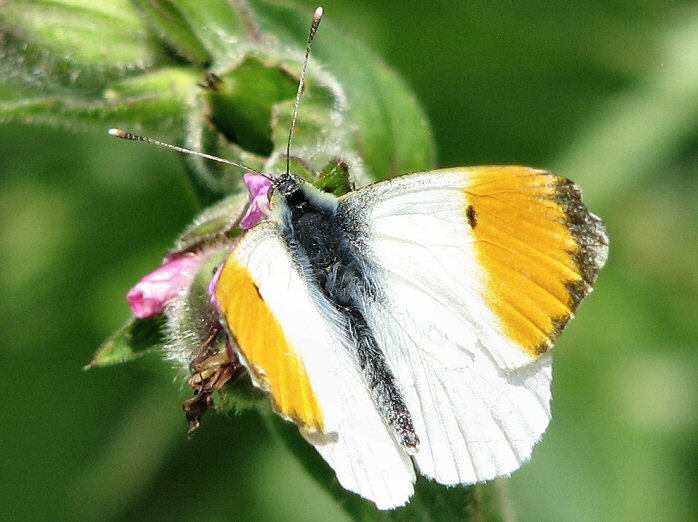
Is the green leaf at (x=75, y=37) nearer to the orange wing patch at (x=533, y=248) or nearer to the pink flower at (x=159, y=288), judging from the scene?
the pink flower at (x=159, y=288)

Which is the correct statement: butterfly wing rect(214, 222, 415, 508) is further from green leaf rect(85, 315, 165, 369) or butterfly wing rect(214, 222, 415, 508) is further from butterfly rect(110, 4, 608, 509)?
green leaf rect(85, 315, 165, 369)

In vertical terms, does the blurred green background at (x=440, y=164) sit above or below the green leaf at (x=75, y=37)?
below

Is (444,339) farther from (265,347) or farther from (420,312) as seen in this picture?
(265,347)

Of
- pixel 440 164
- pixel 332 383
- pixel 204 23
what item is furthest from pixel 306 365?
pixel 440 164

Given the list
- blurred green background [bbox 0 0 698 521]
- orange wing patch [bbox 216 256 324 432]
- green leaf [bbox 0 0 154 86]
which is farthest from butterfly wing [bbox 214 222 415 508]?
blurred green background [bbox 0 0 698 521]

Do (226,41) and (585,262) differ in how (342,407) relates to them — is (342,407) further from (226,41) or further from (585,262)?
(226,41)

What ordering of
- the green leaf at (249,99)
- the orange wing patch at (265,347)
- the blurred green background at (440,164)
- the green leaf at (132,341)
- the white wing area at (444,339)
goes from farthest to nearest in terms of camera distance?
the blurred green background at (440,164) → the green leaf at (249,99) → the green leaf at (132,341) → the white wing area at (444,339) → the orange wing patch at (265,347)

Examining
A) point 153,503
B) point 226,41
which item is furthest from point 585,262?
point 153,503

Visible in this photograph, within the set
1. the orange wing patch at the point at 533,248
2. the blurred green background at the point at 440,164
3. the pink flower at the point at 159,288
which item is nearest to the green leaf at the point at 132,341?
the pink flower at the point at 159,288
